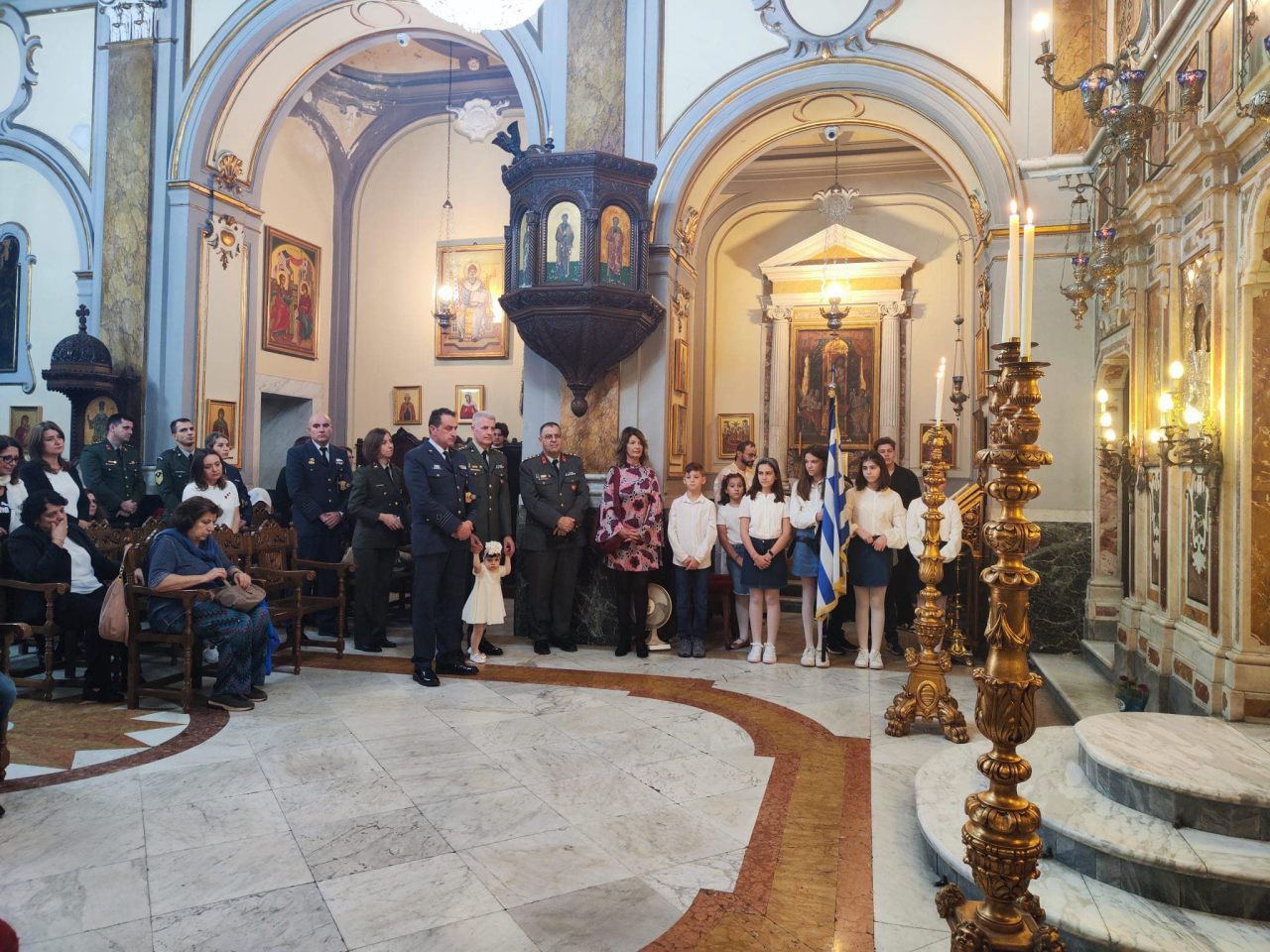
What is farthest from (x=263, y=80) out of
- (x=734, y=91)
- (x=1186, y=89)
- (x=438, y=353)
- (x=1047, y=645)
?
(x=1047, y=645)

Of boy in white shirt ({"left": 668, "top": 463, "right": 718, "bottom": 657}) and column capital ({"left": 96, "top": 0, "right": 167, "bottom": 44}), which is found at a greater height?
column capital ({"left": 96, "top": 0, "right": 167, "bottom": 44})

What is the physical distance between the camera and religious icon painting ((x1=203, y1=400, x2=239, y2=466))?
8766mm

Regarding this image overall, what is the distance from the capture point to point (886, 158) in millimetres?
10969

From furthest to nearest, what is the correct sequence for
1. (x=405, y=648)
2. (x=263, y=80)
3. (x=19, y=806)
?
(x=263, y=80)
(x=405, y=648)
(x=19, y=806)

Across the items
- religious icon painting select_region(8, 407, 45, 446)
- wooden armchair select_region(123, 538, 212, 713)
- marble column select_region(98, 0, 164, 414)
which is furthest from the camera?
religious icon painting select_region(8, 407, 45, 446)

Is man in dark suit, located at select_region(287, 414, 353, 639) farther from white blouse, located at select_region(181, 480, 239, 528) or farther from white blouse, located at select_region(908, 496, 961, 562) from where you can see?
white blouse, located at select_region(908, 496, 961, 562)

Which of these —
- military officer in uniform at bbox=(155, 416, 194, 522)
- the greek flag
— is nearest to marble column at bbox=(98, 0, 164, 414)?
military officer in uniform at bbox=(155, 416, 194, 522)

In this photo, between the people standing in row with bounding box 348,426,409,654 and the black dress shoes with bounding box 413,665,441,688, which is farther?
the people standing in row with bounding box 348,426,409,654

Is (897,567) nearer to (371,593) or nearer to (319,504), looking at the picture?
(371,593)

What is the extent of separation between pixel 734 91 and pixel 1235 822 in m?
6.18

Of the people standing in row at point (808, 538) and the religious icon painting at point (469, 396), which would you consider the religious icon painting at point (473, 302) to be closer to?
the religious icon painting at point (469, 396)

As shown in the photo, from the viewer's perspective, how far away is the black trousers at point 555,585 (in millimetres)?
6691

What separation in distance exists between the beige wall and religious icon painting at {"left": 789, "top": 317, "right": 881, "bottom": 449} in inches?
145

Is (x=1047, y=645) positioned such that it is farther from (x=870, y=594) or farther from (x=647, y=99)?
(x=647, y=99)
